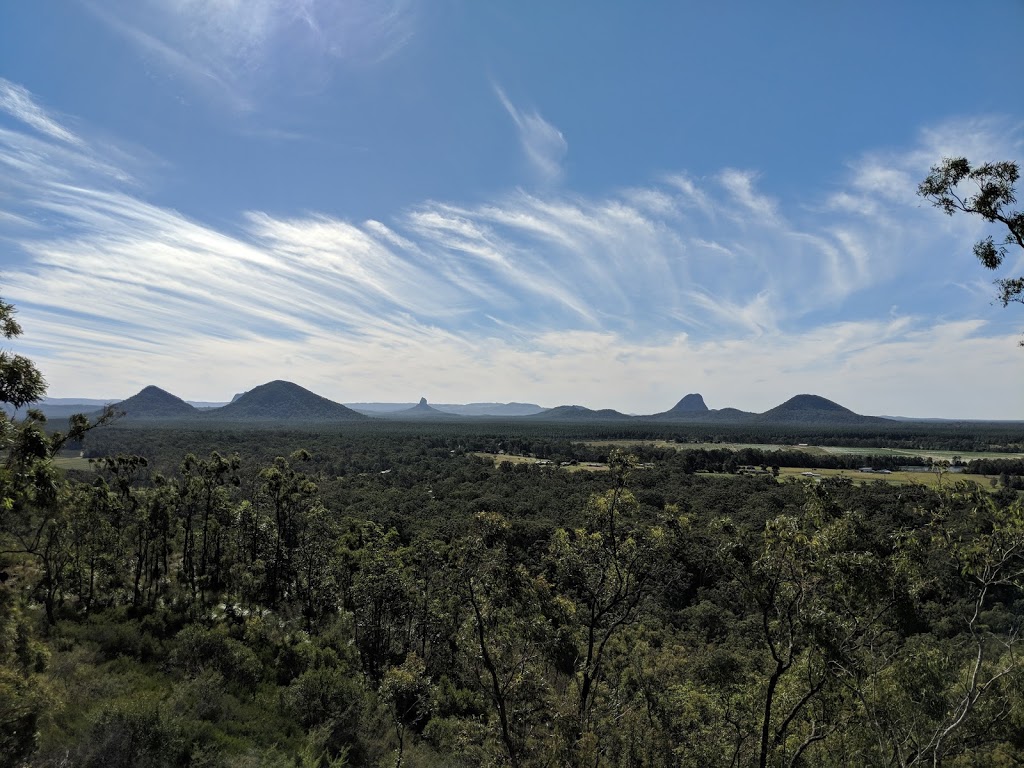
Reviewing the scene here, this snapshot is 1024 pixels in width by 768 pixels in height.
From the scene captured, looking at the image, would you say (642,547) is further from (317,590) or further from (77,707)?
(317,590)

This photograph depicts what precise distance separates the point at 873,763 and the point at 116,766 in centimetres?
2074

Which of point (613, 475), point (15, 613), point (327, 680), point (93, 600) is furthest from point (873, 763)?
point (93, 600)

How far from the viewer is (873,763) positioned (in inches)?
486

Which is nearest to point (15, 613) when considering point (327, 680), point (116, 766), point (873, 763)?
point (116, 766)

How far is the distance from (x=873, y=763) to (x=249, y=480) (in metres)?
91.5

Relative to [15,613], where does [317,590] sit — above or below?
below

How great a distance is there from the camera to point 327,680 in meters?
23.7

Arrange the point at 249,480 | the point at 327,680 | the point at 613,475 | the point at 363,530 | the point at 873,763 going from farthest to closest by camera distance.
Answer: the point at 249,480 < the point at 363,530 < the point at 327,680 < the point at 613,475 < the point at 873,763

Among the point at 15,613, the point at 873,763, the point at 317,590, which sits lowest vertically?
the point at 317,590

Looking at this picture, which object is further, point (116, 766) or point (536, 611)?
point (536, 611)

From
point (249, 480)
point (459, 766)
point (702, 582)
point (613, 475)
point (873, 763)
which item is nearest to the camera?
point (873, 763)

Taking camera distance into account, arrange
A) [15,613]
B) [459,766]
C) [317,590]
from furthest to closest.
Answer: [317,590]
[459,766]
[15,613]

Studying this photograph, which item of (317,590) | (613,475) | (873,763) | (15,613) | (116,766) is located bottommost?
(317,590)

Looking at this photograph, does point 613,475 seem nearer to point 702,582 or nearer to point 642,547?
point 642,547
